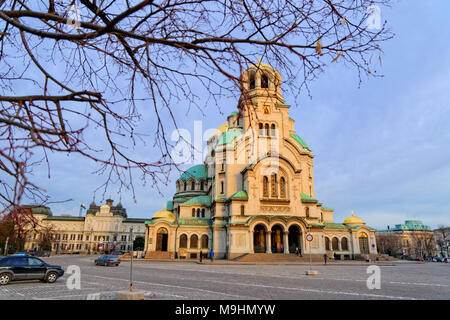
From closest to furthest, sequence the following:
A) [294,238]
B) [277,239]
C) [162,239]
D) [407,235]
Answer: [277,239], [294,238], [162,239], [407,235]

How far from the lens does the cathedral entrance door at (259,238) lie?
38.6m

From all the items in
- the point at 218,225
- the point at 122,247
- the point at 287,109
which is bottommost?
the point at 122,247

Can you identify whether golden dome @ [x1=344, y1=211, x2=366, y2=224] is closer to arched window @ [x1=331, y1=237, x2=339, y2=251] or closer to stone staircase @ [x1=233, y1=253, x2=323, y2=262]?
arched window @ [x1=331, y1=237, x2=339, y2=251]

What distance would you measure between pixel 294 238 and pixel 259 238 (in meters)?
5.10

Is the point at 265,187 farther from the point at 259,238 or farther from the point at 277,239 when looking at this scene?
the point at 277,239

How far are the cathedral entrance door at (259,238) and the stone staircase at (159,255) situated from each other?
39.2ft

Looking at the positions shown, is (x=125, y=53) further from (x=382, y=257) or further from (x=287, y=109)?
(x=382, y=257)

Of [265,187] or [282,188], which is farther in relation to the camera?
[282,188]

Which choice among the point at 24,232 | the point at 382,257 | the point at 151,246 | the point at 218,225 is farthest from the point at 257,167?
the point at 24,232

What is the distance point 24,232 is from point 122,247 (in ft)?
351

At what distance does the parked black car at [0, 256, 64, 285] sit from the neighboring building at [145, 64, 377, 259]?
25.3 m

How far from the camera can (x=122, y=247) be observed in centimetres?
10081

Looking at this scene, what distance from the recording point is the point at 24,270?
12.9 m

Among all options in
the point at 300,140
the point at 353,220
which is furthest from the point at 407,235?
the point at 300,140
